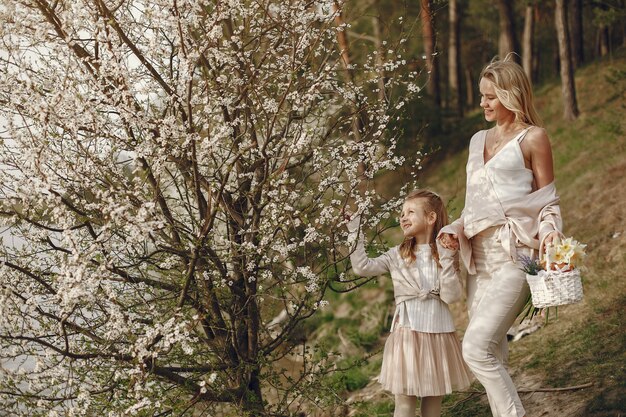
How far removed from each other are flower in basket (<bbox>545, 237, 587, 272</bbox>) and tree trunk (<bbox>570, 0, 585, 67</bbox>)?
17.0 metres

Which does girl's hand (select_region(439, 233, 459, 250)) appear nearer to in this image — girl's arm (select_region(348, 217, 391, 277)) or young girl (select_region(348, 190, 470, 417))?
young girl (select_region(348, 190, 470, 417))

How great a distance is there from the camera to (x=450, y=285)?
14.5 ft

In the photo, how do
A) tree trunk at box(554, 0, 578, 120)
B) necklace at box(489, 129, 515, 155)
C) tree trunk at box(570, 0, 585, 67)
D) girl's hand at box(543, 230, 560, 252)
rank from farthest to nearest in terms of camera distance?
tree trunk at box(570, 0, 585, 67) < tree trunk at box(554, 0, 578, 120) < necklace at box(489, 129, 515, 155) < girl's hand at box(543, 230, 560, 252)

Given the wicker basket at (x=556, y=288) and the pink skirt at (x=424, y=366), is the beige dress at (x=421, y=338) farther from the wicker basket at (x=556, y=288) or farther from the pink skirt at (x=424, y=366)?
the wicker basket at (x=556, y=288)

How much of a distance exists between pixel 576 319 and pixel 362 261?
315 centimetres

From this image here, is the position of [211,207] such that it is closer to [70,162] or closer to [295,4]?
[70,162]

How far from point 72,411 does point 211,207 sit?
135 cm

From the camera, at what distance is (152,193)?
5.02 meters

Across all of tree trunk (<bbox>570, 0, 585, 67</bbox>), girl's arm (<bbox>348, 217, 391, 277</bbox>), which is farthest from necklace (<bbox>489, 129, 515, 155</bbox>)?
tree trunk (<bbox>570, 0, 585, 67</bbox>)

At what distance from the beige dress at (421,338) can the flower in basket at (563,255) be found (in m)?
0.73

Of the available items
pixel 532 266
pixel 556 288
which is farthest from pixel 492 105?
pixel 556 288

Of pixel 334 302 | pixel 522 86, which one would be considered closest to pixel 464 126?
pixel 334 302

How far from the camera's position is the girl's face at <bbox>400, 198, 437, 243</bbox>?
4672 millimetres

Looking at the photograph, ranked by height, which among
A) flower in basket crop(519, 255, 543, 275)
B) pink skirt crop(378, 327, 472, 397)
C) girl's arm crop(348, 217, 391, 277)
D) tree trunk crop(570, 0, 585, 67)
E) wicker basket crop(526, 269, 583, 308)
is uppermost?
tree trunk crop(570, 0, 585, 67)
